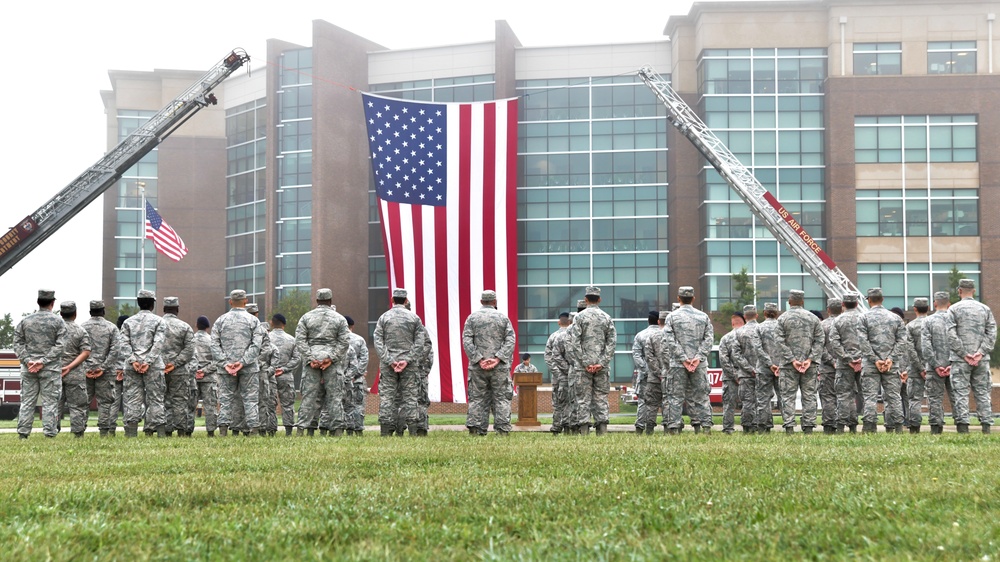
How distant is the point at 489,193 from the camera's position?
20.0m

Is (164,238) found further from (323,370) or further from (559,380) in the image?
(323,370)

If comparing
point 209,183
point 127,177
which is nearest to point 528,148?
point 209,183

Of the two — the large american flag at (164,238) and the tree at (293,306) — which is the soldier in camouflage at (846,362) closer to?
the large american flag at (164,238)

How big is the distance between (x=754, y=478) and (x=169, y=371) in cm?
1076

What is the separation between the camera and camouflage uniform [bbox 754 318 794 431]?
15867 millimetres

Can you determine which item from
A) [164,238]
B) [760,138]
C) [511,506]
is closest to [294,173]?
[164,238]

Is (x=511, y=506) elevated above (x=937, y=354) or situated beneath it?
situated beneath

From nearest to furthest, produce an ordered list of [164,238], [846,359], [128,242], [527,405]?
[846,359]
[527,405]
[164,238]
[128,242]

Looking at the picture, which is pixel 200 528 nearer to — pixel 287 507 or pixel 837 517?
pixel 287 507

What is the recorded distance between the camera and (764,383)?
16.0m

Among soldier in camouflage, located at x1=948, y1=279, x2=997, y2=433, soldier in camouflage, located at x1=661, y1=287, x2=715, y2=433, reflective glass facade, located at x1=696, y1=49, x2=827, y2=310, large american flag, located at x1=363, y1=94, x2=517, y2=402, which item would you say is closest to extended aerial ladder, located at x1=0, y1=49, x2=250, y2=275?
large american flag, located at x1=363, y1=94, x2=517, y2=402

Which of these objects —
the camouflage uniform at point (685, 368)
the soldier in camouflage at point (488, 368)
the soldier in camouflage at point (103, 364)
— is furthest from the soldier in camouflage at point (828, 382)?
the soldier in camouflage at point (103, 364)

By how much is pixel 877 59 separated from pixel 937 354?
151ft

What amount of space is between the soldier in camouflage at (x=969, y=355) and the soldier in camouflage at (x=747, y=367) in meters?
2.70
